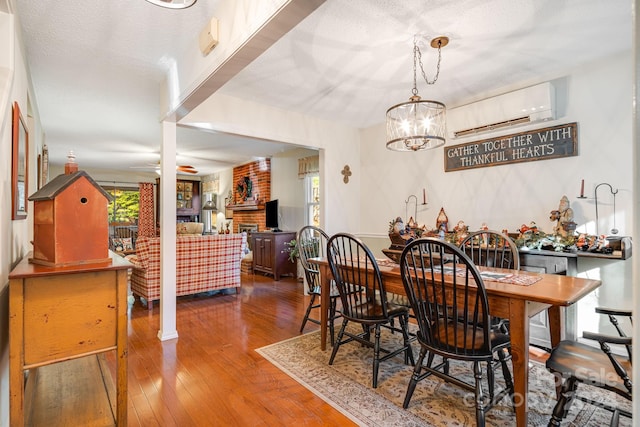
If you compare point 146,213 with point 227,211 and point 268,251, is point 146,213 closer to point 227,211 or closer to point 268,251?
point 227,211

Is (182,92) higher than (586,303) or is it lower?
higher

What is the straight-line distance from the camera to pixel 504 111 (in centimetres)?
316

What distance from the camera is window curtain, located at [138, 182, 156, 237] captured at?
8.71 metres

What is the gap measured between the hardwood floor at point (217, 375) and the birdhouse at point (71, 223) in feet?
3.22

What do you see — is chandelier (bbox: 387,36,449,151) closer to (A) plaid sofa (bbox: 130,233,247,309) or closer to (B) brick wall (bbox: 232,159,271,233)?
(A) plaid sofa (bbox: 130,233,247,309)

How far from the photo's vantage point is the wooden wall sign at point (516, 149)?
2869 millimetres

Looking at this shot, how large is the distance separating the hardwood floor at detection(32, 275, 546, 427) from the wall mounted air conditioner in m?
2.08

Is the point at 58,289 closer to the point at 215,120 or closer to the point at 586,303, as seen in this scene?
the point at 215,120

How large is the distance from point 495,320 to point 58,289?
97.1 inches

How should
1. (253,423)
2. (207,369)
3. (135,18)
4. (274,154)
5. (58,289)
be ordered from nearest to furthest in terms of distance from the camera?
(58,289) < (253,423) < (135,18) < (207,369) < (274,154)

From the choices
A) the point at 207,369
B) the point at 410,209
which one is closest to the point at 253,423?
the point at 207,369

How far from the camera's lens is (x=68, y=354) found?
1386 mm

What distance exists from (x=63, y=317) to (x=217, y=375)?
1167mm

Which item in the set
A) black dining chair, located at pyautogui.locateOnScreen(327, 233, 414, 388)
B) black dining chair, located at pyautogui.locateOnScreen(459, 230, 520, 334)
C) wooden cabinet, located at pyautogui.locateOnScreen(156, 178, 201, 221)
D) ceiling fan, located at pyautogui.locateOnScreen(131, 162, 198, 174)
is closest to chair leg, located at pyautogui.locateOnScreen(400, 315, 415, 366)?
black dining chair, located at pyautogui.locateOnScreen(327, 233, 414, 388)
